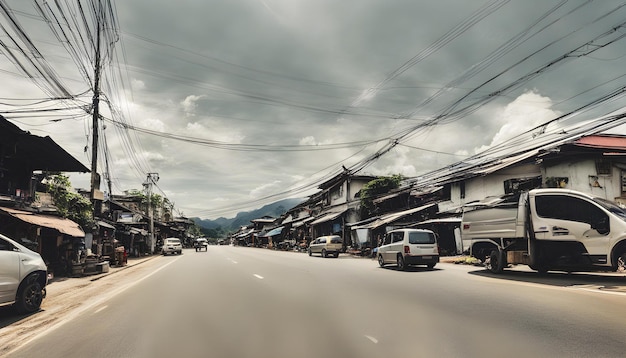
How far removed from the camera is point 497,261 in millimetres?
14625

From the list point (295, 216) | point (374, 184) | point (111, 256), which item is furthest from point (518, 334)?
point (295, 216)

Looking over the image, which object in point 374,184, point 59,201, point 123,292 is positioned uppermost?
point 374,184

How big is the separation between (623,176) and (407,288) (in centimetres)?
1622

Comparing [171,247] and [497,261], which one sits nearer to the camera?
[497,261]

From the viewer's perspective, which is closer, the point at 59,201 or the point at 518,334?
the point at 518,334

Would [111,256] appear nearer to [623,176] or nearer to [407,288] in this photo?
[407,288]

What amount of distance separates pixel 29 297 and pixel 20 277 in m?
0.58

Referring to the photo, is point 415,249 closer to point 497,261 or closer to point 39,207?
point 497,261

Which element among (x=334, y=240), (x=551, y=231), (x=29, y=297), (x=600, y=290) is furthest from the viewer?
(x=334, y=240)

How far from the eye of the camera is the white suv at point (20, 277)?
7.70 m

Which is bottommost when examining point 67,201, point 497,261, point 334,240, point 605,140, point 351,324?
point 351,324

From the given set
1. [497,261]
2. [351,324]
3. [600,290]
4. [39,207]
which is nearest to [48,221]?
[39,207]

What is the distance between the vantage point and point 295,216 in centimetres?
7131

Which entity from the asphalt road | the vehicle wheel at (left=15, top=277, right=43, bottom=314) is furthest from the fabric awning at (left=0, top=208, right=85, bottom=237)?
the vehicle wheel at (left=15, top=277, right=43, bottom=314)
